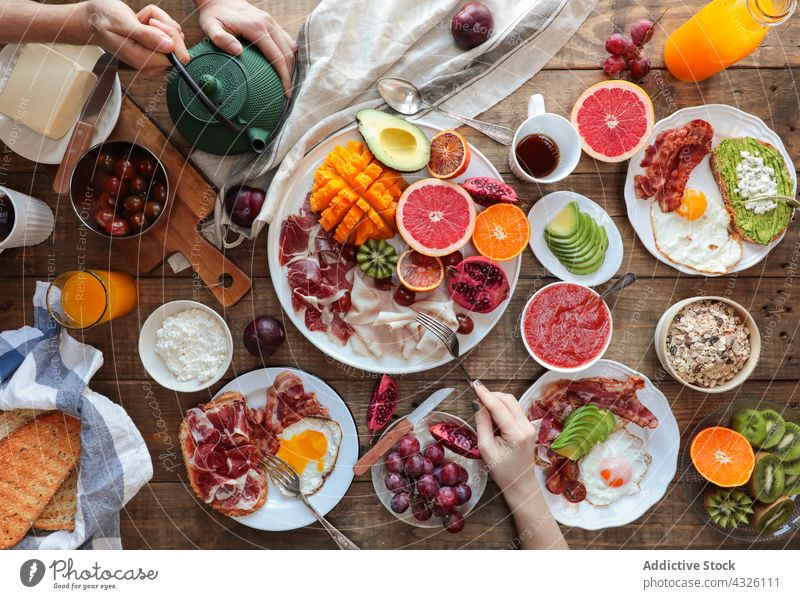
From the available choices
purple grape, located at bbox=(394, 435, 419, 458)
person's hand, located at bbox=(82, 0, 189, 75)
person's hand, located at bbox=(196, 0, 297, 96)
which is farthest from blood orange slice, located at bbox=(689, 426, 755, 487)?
person's hand, located at bbox=(82, 0, 189, 75)

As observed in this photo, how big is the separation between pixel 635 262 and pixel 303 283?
138cm

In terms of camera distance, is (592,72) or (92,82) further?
(592,72)

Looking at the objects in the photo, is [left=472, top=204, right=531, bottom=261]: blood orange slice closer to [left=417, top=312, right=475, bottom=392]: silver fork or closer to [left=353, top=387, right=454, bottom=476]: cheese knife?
[left=417, top=312, right=475, bottom=392]: silver fork

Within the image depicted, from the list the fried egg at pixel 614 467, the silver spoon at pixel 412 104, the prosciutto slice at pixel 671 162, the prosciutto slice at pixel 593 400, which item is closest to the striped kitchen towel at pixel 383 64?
the silver spoon at pixel 412 104

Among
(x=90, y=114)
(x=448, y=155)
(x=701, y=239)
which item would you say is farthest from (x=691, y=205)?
(x=90, y=114)

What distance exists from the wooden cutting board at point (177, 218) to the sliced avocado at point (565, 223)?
1.25 m

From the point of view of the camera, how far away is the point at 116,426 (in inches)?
86.3

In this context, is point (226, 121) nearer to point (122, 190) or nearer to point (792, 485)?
point (122, 190)

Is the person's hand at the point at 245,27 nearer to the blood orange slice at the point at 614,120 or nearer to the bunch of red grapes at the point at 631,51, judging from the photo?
the blood orange slice at the point at 614,120

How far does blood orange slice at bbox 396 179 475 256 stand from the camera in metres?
2.08

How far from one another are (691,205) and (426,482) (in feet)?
5.06

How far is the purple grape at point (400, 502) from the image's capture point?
2.21 meters
